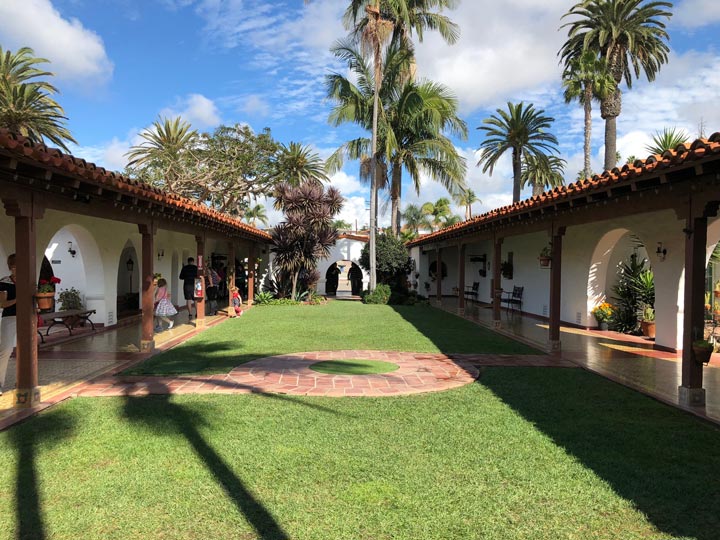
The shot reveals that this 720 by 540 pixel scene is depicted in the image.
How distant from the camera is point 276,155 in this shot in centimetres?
2994

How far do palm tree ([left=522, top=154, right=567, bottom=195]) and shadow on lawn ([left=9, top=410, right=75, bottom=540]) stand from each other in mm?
24833

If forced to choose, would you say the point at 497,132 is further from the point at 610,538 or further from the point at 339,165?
the point at 610,538

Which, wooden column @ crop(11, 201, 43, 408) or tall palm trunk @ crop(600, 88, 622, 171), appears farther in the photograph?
tall palm trunk @ crop(600, 88, 622, 171)

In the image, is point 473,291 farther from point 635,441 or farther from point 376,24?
point 635,441

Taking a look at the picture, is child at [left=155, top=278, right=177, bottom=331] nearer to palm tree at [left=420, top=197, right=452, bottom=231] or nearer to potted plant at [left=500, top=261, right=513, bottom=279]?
potted plant at [left=500, top=261, right=513, bottom=279]

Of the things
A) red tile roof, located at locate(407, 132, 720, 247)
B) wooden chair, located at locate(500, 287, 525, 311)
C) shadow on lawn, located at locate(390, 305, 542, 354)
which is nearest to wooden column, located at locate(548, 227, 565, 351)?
shadow on lawn, located at locate(390, 305, 542, 354)

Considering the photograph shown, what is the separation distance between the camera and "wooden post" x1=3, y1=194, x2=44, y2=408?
560 centimetres

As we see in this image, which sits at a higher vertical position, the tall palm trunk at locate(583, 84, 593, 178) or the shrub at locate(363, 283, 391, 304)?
the tall palm trunk at locate(583, 84, 593, 178)

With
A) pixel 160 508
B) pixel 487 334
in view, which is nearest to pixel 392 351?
pixel 487 334

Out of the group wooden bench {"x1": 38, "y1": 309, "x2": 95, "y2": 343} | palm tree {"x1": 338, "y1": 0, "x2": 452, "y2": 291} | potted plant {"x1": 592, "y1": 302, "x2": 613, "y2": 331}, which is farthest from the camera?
palm tree {"x1": 338, "y1": 0, "x2": 452, "y2": 291}

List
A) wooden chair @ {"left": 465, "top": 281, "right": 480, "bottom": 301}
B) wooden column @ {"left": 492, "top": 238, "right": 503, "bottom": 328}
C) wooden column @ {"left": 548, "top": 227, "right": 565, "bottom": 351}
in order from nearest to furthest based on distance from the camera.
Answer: wooden column @ {"left": 548, "top": 227, "right": 565, "bottom": 351}, wooden column @ {"left": 492, "top": 238, "right": 503, "bottom": 328}, wooden chair @ {"left": 465, "top": 281, "right": 480, "bottom": 301}

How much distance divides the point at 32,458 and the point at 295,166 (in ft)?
94.8

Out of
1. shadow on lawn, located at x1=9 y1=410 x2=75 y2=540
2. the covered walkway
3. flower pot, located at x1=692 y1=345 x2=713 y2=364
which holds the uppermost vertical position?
flower pot, located at x1=692 y1=345 x2=713 y2=364

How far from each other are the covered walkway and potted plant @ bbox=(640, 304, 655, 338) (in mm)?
397
